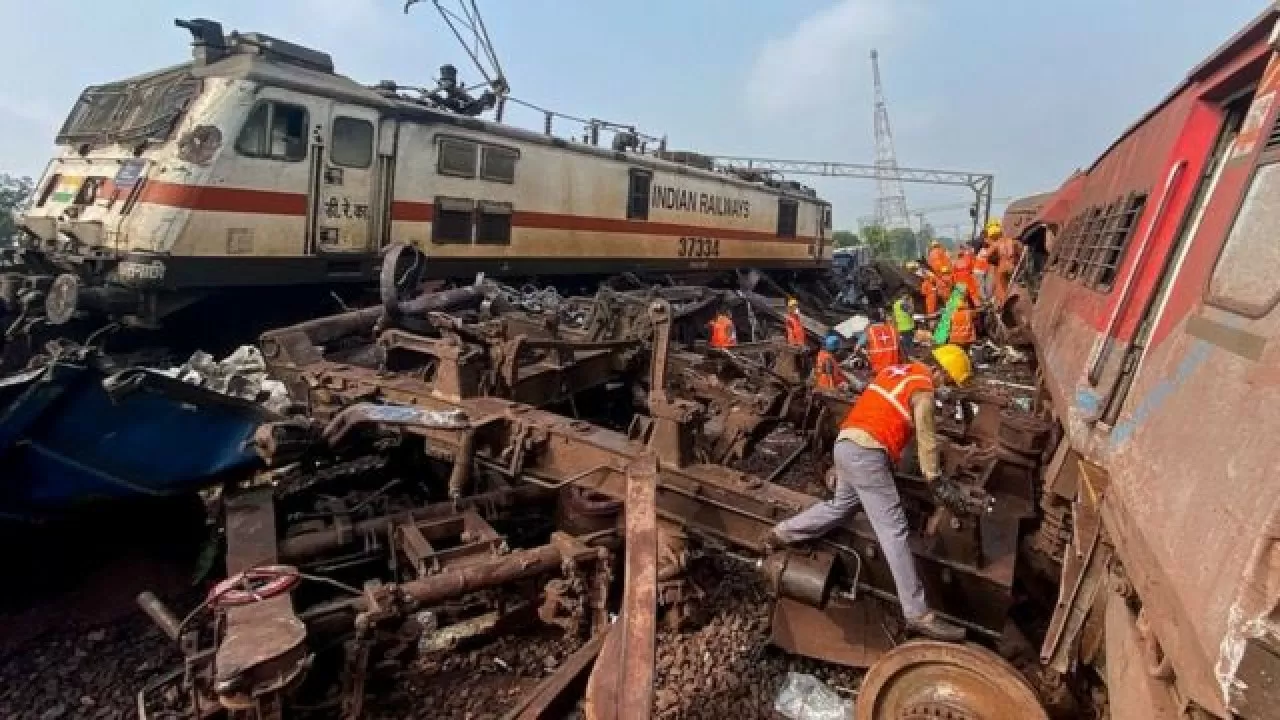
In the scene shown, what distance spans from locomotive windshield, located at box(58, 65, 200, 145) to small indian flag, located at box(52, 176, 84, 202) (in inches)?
16.7

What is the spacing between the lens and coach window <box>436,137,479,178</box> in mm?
8125

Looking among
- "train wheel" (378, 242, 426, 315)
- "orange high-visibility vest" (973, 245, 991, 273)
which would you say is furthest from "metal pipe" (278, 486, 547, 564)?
"orange high-visibility vest" (973, 245, 991, 273)

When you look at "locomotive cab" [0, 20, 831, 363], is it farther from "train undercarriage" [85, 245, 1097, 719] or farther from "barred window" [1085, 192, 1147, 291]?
"barred window" [1085, 192, 1147, 291]

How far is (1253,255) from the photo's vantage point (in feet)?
6.67

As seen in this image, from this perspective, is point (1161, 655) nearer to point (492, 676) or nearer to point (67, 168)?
point (492, 676)

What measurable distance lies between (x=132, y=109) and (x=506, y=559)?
264 inches

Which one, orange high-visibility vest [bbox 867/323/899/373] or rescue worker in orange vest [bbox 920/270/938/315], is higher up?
orange high-visibility vest [bbox 867/323/899/373]

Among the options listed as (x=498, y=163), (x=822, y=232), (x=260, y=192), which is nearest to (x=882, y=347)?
(x=498, y=163)

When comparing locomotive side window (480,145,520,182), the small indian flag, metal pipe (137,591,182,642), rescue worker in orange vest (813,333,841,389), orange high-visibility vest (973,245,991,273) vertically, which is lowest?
metal pipe (137,591,182,642)

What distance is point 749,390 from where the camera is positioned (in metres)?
5.30

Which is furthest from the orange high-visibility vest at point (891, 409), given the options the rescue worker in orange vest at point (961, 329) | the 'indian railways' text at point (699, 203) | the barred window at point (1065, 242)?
the 'indian railways' text at point (699, 203)

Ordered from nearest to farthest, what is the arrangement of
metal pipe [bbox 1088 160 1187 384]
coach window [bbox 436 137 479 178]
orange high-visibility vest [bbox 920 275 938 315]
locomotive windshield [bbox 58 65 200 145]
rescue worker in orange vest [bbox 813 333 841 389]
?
metal pipe [bbox 1088 160 1187 384], locomotive windshield [bbox 58 65 200 145], rescue worker in orange vest [bbox 813 333 841 389], coach window [bbox 436 137 479 178], orange high-visibility vest [bbox 920 275 938 315]

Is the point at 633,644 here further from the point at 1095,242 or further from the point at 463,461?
the point at 1095,242

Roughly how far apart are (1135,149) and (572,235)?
6646 millimetres
